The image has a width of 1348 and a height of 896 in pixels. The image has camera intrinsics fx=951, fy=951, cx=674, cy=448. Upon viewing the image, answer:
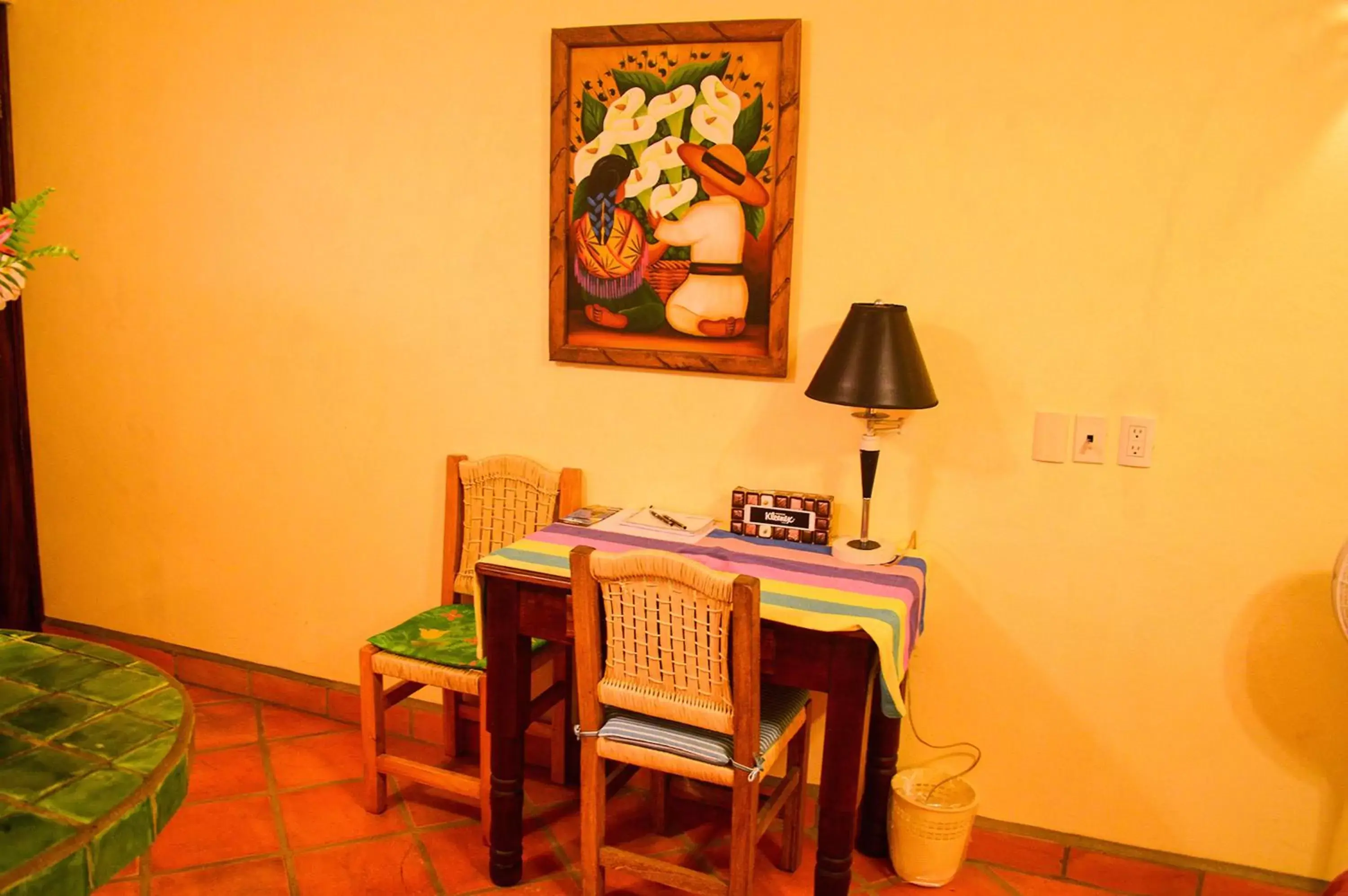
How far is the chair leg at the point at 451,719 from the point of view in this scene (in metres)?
2.96

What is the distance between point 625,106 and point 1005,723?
194 cm

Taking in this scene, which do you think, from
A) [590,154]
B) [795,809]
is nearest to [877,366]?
[590,154]

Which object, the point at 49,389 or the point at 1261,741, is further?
the point at 49,389

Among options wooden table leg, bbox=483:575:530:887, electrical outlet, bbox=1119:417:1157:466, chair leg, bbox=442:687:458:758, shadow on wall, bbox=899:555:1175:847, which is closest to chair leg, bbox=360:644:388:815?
chair leg, bbox=442:687:458:758

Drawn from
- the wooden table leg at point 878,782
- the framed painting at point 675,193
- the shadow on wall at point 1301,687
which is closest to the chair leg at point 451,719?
the framed painting at point 675,193

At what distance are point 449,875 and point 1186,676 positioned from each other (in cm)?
193

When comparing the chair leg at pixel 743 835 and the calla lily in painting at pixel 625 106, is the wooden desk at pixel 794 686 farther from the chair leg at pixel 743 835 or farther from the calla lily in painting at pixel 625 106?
the calla lily in painting at pixel 625 106

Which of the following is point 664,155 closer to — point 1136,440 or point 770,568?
point 770,568

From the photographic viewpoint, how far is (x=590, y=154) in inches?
104

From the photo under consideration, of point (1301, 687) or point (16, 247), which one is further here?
point (1301, 687)

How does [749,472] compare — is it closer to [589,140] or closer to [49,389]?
[589,140]

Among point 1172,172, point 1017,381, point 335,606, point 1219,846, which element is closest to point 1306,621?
point 1219,846

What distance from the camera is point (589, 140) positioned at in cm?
262

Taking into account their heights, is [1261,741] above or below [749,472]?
below
